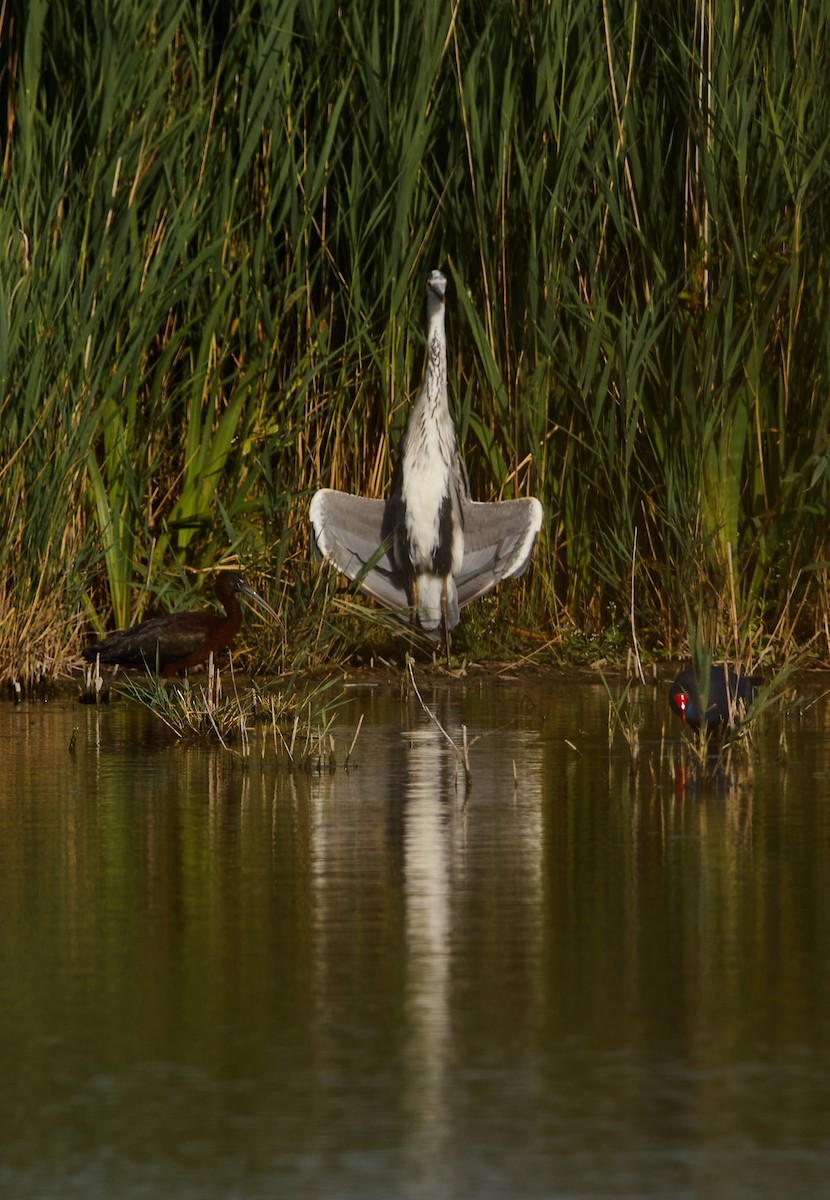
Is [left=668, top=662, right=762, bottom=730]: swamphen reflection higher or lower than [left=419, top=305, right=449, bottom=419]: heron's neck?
lower

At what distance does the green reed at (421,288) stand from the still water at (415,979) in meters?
2.70

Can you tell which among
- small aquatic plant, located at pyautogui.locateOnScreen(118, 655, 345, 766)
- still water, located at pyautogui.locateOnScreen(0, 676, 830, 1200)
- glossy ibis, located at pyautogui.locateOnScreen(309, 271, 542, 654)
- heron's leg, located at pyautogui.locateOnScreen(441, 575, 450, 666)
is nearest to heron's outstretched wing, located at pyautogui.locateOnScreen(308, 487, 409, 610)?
glossy ibis, located at pyautogui.locateOnScreen(309, 271, 542, 654)

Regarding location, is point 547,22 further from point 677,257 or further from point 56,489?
point 56,489

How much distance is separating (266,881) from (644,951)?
1.15m

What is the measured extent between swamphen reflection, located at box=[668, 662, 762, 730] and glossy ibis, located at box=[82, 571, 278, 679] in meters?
2.34

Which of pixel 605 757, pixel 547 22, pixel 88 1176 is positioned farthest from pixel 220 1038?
pixel 547 22

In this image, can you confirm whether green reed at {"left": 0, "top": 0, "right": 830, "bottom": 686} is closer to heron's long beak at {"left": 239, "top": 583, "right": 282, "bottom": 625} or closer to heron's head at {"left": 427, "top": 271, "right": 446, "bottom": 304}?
heron's long beak at {"left": 239, "top": 583, "right": 282, "bottom": 625}

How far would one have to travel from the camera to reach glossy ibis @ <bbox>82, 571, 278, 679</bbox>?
9570 millimetres

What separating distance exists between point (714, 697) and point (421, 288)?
389cm

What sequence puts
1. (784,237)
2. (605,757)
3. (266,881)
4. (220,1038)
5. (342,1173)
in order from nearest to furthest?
(342,1173) → (220,1038) → (266,881) → (605,757) → (784,237)

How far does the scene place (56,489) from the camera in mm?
9367

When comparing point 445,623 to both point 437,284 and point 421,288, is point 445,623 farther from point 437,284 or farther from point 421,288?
point 421,288

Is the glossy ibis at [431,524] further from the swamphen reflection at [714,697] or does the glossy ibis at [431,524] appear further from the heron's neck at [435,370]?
the swamphen reflection at [714,697]

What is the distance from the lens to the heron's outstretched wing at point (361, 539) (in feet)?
34.0
